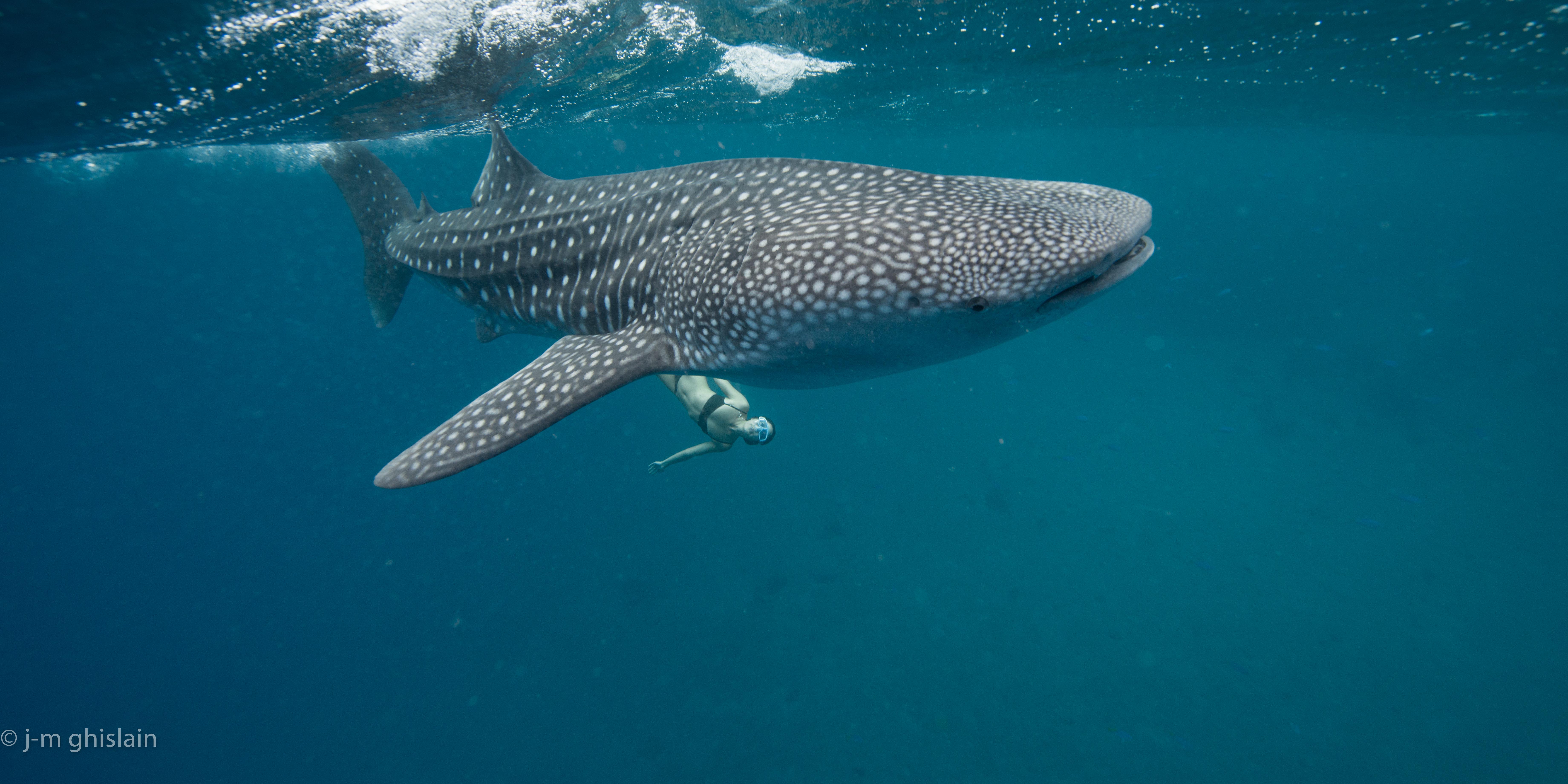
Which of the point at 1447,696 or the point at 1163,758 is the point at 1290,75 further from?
the point at 1163,758

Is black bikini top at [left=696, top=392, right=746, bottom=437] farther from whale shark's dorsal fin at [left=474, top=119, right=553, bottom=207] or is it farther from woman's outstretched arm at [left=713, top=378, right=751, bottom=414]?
whale shark's dorsal fin at [left=474, top=119, right=553, bottom=207]

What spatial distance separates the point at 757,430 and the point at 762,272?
585 centimetres

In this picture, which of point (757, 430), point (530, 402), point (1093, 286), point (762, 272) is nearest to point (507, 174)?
point (530, 402)

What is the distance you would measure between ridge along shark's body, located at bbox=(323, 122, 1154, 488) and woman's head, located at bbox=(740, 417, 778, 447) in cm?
409

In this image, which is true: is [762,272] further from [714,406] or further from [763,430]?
[714,406]

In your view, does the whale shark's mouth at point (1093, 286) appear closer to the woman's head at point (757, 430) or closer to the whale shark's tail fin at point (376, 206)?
the woman's head at point (757, 430)

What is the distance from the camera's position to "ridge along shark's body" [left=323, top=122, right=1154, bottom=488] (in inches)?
96.7

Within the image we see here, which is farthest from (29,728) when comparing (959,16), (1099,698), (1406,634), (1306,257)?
(1306,257)

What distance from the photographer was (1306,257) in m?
55.7

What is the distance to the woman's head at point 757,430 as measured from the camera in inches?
343

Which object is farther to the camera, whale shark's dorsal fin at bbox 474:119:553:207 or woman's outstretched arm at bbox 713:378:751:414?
woman's outstretched arm at bbox 713:378:751:414

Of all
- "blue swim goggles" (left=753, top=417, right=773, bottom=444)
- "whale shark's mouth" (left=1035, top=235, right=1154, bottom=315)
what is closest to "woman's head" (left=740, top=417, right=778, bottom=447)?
"blue swim goggles" (left=753, top=417, right=773, bottom=444)

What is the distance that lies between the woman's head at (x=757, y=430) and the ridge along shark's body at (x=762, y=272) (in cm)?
409

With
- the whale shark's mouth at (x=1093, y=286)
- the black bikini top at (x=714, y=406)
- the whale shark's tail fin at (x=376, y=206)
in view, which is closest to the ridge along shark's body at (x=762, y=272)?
the whale shark's mouth at (x=1093, y=286)
